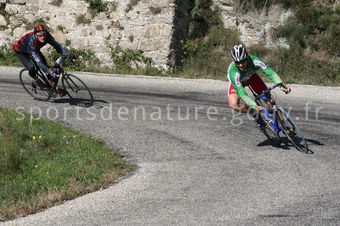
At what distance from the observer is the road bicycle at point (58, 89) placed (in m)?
11.5

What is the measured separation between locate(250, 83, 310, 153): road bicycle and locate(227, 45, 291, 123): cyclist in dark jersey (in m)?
0.21

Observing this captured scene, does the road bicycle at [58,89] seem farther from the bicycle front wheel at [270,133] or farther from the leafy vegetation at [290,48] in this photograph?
the leafy vegetation at [290,48]

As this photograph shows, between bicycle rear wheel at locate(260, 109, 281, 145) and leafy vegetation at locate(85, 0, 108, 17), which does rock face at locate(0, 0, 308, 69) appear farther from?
bicycle rear wheel at locate(260, 109, 281, 145)

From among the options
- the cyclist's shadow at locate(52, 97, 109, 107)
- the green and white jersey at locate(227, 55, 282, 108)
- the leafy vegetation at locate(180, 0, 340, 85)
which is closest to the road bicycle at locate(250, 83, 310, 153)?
the green and white jersey at locate(227, 55, 282, 108)

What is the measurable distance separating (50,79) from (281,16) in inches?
513

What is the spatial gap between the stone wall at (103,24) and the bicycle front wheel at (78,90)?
6.95 metres

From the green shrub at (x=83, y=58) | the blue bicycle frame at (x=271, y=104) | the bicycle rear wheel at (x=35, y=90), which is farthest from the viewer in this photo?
the green shrub at (x=83, y=58)

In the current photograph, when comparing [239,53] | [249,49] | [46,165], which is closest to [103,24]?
[249,49]

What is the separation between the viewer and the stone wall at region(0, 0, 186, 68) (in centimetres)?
1922

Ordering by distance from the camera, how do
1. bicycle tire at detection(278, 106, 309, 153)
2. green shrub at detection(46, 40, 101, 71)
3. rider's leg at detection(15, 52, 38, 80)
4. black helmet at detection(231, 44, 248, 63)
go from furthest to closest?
green shrub at detection(46, 40, 101, 71)
rider's leg at detection(15, 52, 38, 80)
bicycle tire at detection(278, 106, 309, 153)
black helmet at detection(231, 44, 248, 63)

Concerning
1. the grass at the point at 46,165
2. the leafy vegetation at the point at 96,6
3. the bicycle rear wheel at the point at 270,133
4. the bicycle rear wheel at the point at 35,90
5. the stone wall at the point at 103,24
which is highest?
the leafy vegetation at the point at 96,6

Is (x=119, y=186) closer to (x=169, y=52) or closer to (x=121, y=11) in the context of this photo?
(x=169, y=52)

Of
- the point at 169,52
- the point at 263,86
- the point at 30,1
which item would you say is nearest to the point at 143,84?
the point at 169,52

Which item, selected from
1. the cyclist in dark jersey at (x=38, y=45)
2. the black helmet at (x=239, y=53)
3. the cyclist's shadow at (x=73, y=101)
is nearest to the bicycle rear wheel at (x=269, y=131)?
the black helmet at (x=239, y=53)
